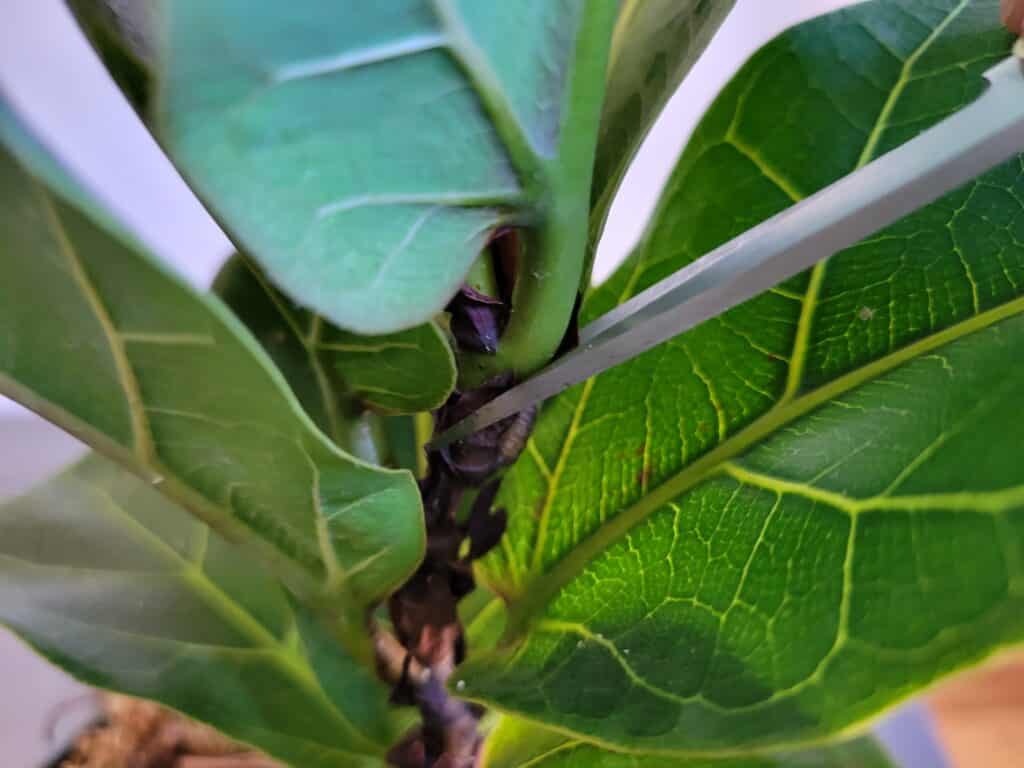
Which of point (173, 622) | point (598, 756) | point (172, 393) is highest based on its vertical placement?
point (172, 393)

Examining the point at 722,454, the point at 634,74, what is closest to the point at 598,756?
the point at 722,454

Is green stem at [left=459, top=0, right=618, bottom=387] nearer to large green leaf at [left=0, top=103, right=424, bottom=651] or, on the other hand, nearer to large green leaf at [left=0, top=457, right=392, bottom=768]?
large green leaf at [left=0, top=103, right=424, bottom=651]

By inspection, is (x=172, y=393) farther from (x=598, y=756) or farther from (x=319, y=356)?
(x=598, y=756)

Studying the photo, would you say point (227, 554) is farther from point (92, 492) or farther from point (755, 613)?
point (755, 613)

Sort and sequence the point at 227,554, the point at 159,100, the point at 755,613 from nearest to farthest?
the point at 159,100, the point at 755,613, the point at 227,554

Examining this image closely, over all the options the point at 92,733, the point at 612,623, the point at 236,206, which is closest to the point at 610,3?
the point at 236,206

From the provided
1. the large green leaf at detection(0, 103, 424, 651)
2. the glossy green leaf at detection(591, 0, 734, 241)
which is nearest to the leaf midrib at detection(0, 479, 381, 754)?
the large green leaf at detection(0, 103, 424, 651)

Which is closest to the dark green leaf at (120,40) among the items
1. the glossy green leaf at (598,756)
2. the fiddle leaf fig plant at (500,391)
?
the fiddle leaf fig plant at (500,391)
